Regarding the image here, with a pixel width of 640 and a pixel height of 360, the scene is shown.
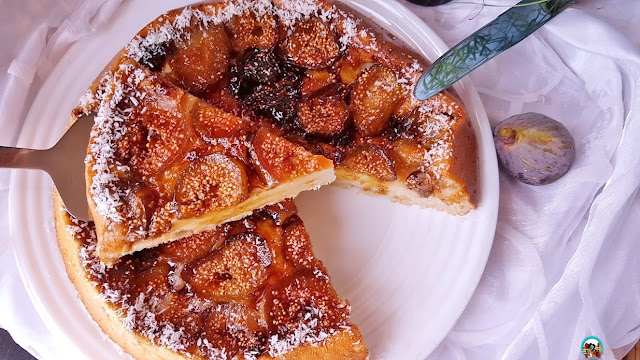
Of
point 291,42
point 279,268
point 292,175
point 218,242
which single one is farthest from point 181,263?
point 291,42

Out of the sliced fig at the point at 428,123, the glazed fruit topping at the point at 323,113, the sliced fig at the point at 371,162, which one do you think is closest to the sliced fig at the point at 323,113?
the glazed fruit topping at the point at 323,113

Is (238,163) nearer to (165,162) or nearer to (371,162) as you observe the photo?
(165,162)

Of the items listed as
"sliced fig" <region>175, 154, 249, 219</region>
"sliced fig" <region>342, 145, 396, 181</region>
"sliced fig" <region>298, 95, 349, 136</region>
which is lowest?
"sliced fig" <region>175, 154, 249, 219</region>

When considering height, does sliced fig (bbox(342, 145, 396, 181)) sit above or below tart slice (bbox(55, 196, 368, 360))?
above

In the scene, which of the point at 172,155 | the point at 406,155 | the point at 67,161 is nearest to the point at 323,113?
the point at 406,155

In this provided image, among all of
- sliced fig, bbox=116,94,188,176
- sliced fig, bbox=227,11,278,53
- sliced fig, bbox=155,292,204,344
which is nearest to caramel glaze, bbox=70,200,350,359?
sliced fig, bbox=155,292,204,344

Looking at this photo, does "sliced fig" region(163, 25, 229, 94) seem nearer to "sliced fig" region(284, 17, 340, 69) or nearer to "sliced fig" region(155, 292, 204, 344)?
"sliced fig" region(284, 17, 340, 69)

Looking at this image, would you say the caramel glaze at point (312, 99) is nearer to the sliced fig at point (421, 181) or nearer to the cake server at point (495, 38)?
the sliced fig at point (421, 181)

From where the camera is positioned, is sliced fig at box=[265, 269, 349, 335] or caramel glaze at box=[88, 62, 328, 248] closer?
caramel glaze at box=[88, 62, 328, 248]
